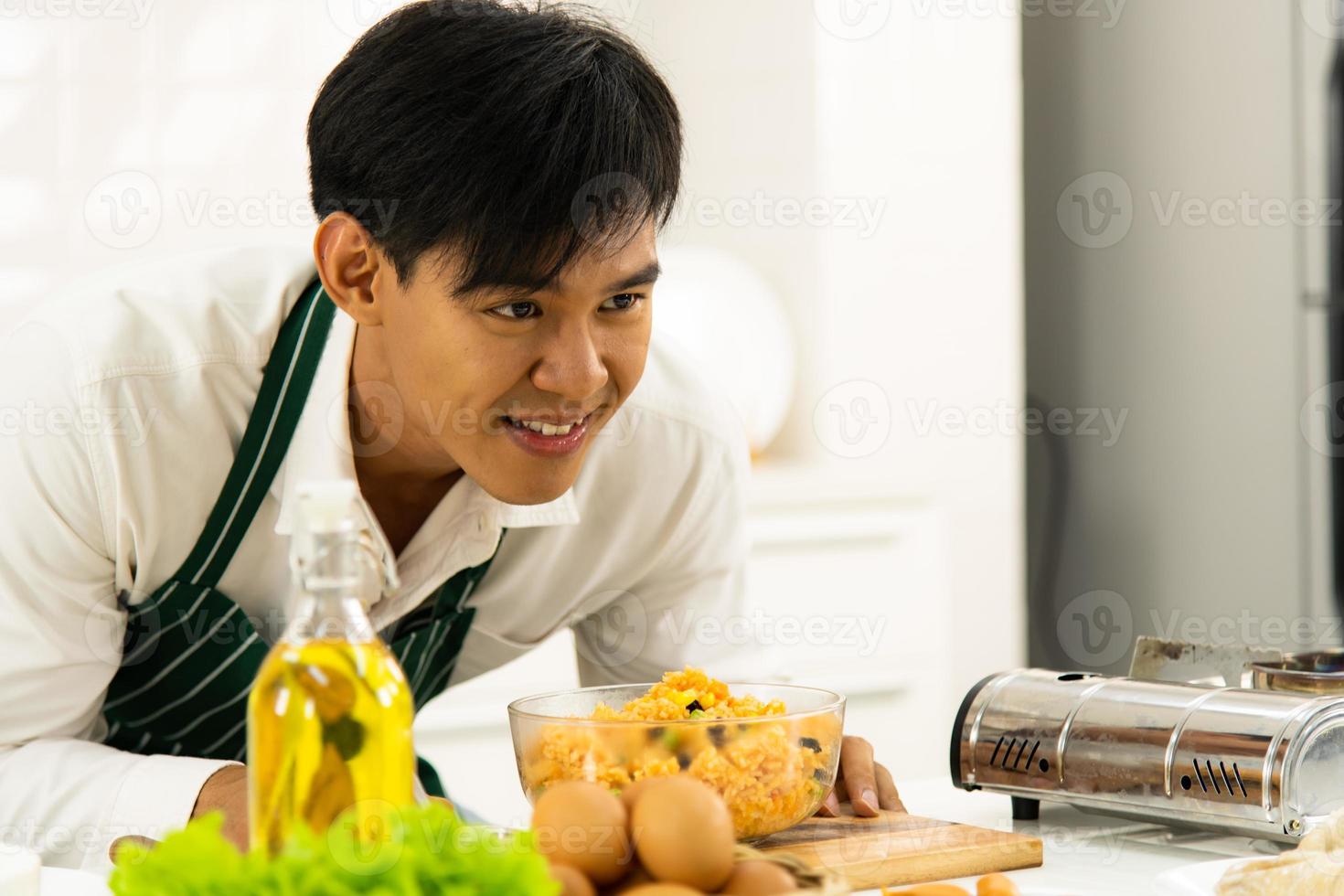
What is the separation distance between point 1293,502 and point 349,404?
1936 mm

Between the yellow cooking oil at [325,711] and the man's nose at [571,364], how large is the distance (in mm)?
575

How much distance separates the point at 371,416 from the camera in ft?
4.82

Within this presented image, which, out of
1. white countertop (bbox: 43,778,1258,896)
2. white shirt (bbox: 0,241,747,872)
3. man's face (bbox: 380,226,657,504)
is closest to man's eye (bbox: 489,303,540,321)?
man's face (bbox: 380,226,657,504)

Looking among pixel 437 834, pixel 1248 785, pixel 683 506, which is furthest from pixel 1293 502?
pixel 437 834

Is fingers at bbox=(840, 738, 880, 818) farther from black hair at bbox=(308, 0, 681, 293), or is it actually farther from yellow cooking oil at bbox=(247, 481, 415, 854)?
yellow cooking oil at bbox=(247, 481, 415, 854)

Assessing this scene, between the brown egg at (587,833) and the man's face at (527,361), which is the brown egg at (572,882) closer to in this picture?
the brown egg at (587,833)

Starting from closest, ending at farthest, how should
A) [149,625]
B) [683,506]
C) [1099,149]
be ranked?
[149,625]
[683,506]
[1099,149]

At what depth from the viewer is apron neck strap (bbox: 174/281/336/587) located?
1.40 meters

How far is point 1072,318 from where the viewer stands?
3189mm

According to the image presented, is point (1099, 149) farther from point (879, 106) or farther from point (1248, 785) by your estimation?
point (1248, 785)

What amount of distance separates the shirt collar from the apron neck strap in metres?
0.01

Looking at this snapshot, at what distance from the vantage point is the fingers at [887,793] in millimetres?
1238

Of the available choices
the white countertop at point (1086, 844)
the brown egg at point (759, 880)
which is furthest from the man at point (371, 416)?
the brown egg at point (759, 880)

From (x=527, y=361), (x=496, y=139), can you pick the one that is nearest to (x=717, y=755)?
(x=527, y=361)
